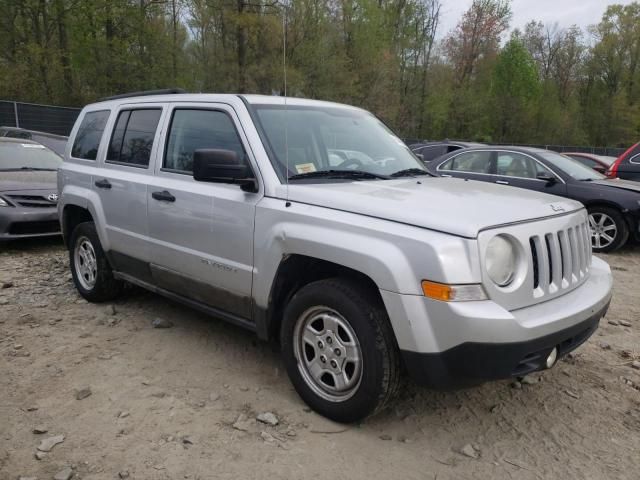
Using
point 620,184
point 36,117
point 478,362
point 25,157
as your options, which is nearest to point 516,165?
point 620,184

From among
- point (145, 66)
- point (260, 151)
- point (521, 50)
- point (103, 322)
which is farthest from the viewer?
point (521, 50)

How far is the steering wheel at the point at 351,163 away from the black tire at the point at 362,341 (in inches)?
39.0

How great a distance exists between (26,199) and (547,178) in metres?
7.68

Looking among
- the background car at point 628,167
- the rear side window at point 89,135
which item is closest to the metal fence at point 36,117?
the rear side window at point 89,135

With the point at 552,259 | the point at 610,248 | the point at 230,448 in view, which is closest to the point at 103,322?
the point at 230,448

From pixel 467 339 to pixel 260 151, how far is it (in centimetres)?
174

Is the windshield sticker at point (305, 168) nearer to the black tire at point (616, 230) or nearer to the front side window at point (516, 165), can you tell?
the black tire at point (616, 230)

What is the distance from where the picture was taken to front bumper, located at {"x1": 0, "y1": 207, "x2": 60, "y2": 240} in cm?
685

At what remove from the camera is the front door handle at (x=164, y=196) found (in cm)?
388

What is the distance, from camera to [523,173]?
8.76 meters

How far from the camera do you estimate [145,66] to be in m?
24.7

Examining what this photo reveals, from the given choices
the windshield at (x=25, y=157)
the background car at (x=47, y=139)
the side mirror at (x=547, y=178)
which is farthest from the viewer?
the background car at (x=47, y=139)

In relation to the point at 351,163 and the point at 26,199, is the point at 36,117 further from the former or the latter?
the point at 351,163

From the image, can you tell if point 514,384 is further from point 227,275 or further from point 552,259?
point 227,275
